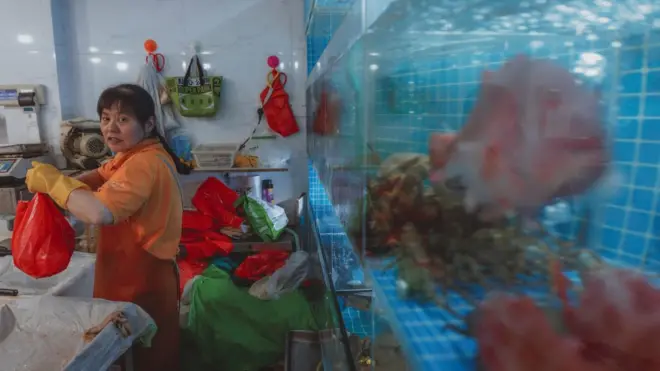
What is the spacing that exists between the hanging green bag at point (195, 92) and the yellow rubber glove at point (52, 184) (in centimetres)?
192

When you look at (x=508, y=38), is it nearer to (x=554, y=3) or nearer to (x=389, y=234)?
(x=554, y=3)

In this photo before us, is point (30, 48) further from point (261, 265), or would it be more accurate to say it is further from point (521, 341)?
point (521, 341)

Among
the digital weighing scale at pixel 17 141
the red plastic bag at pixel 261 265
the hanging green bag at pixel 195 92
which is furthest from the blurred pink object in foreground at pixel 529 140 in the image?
the digital weighing scale at pixel 17 141

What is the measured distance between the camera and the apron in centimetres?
180

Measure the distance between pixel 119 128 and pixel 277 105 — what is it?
1910 mm

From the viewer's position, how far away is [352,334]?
1.19m

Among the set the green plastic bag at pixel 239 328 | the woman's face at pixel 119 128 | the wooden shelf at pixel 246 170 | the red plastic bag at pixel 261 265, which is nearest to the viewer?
the woman's face at pixel 119 128

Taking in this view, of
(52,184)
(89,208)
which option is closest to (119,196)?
(89,208)

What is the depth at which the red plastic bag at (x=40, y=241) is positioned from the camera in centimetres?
163

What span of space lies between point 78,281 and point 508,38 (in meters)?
2.11

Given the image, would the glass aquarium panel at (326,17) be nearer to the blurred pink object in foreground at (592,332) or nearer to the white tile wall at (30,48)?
the blurred pink object in foreground at (592,332)

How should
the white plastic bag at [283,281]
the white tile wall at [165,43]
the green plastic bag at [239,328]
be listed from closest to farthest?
the green plastic bag at [239,328] → the white plastic bag at [283,281] → the white tile wall at [165,43]

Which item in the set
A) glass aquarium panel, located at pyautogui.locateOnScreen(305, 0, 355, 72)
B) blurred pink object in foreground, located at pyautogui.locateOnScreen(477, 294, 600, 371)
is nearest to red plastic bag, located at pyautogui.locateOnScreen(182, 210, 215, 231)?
glass aquarium panel, located at pyautogui.locateOnScreen(305, 0, 355, 72)

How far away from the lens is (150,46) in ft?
11.4
